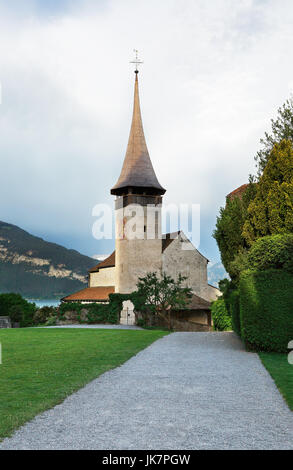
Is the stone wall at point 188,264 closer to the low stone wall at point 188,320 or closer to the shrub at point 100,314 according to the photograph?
the low stone wall at point 188,320

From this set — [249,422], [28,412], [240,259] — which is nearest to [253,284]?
[240,259]

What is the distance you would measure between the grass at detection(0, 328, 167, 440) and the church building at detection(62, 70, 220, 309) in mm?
26595

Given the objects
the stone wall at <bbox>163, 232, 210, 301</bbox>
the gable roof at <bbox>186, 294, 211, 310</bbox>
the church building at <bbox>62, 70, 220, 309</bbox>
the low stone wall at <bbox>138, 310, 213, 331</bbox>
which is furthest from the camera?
the stone wall at <bbox>163, 232, 210, 301</bbox>

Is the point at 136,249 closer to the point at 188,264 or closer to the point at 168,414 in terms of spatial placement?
the point at 188,264

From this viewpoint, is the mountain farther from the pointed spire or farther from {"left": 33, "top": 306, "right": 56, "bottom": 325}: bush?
{"left": 33, "top": 306, "right": 56, "bottom": 325}: bush

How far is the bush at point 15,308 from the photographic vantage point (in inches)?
1307

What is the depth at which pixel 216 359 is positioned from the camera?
11539 millimetres

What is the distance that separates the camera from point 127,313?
32156 mm

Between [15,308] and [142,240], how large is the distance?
15.3 meters

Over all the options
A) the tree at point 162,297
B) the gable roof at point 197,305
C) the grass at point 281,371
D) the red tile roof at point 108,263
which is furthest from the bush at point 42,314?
the grass at point 281,371

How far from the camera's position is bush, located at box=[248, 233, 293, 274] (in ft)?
42.9

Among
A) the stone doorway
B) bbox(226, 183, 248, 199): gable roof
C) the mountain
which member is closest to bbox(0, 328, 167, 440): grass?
bbox(226, 183, 248, 199): gable roof
